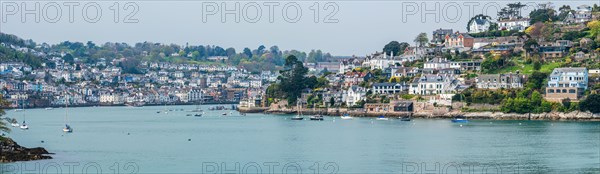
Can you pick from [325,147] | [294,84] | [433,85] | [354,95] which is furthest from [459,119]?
[325,147]

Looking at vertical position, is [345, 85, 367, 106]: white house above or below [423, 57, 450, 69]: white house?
below

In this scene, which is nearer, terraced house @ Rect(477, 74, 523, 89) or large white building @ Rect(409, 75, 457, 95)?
terraced house @ Rect(477, 74, 523, 89)

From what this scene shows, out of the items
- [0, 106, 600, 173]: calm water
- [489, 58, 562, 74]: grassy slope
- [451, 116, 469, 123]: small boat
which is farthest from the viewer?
[489, 58, 562, 74]: grassy slope

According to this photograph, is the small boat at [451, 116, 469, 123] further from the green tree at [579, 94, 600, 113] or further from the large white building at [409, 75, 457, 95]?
the green tree at [579, 94, 600, 113]

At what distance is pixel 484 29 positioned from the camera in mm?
75438

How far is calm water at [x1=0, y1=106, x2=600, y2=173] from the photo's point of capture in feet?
103

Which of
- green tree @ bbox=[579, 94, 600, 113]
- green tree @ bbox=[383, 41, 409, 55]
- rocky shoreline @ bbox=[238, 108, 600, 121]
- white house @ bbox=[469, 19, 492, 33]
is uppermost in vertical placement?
white house @ bbox=[469, 19, 492, 33]

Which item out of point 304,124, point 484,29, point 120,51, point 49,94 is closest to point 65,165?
point 304,124

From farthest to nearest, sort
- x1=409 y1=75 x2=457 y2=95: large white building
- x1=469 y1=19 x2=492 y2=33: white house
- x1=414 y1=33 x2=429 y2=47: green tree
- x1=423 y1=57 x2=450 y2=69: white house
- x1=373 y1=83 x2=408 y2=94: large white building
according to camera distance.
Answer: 1. x1=414 y1=33 x2=429 y2=47: green tree
2. x1=469 y1=19 x2=492 y2=33: white house
3. x1=423 y1=57 x2=450 y2=69: white house
4. x1=373 y1=83 x2=408 y2=94: large white building
5. x1=409 y1=75 x2=457 y2=95: large white building

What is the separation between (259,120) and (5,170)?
3153 cm

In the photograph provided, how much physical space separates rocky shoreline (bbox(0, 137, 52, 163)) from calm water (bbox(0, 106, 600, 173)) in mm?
534

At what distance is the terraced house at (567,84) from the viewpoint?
54656 millimetres

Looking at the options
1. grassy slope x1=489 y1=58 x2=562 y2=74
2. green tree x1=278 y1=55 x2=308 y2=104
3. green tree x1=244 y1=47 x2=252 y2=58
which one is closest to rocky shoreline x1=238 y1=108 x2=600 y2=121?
green tree x1=278 y1=55 x2=308 y2=104

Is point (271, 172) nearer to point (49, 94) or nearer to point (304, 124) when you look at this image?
point (304, 124)
